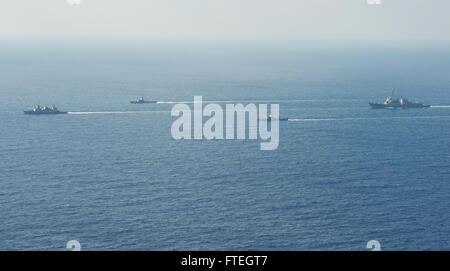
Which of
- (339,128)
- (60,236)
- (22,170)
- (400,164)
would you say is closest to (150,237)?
(60,236)

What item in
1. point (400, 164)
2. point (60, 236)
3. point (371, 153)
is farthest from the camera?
point (371, 153)

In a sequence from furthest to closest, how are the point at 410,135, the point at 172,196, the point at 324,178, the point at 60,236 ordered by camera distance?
the point at 410,135 < the point at 324,178 < the point at 172,196 < the point at 60,236

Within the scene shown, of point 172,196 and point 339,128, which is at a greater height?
point 339,128

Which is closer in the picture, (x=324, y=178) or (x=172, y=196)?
(x=172, y=196)
